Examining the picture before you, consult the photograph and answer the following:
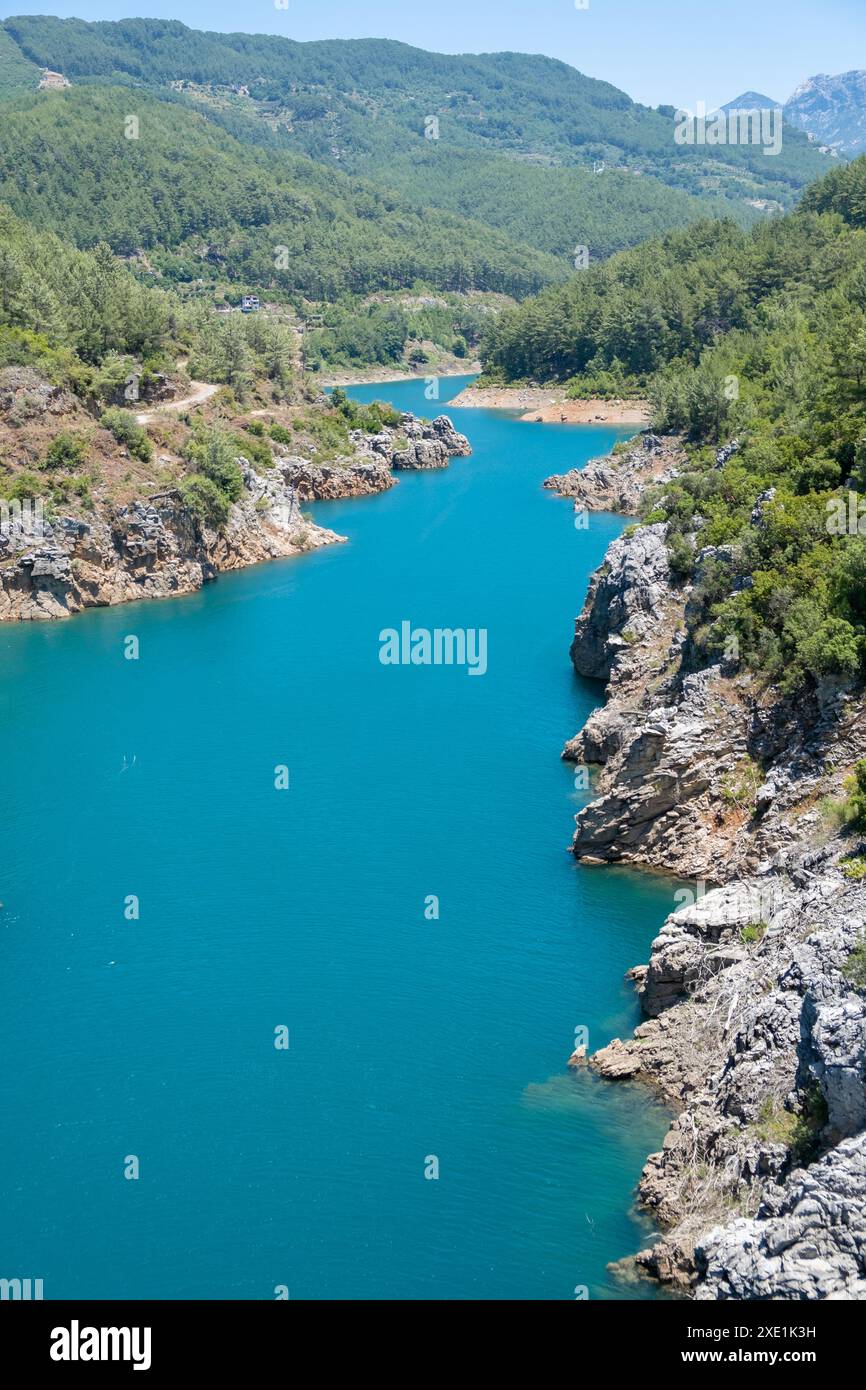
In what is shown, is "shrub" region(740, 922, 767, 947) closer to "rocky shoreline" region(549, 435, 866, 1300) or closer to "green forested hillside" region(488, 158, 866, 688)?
"rocky shoreline" region(549, 435, 866, 1300)

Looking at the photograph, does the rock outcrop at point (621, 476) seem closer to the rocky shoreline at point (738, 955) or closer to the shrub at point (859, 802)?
the rocky shoreline at point (738, 955)

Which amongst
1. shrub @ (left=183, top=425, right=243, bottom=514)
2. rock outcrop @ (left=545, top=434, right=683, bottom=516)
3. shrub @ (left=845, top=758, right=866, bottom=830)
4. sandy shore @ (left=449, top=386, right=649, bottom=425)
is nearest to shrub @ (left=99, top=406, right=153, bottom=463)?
shrub @ (left=183, top=425, right=243, bottom=514)

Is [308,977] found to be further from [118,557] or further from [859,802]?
[118,557]

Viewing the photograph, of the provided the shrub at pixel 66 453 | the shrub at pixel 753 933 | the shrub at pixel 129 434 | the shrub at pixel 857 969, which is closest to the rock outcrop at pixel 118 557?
the shrub at pixel 129 434

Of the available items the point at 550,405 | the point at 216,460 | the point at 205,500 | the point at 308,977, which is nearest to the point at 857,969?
the point at 308,977

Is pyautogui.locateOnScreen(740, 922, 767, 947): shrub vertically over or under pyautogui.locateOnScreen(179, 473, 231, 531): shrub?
under

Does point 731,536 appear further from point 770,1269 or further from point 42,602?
point 42,602

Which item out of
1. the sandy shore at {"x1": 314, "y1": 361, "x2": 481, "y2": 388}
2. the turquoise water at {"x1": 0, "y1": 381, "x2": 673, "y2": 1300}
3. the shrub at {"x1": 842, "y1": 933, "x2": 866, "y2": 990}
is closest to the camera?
the shrub at {"x1": 842, "y1": 933, "x2": 866, "y2": 990}
